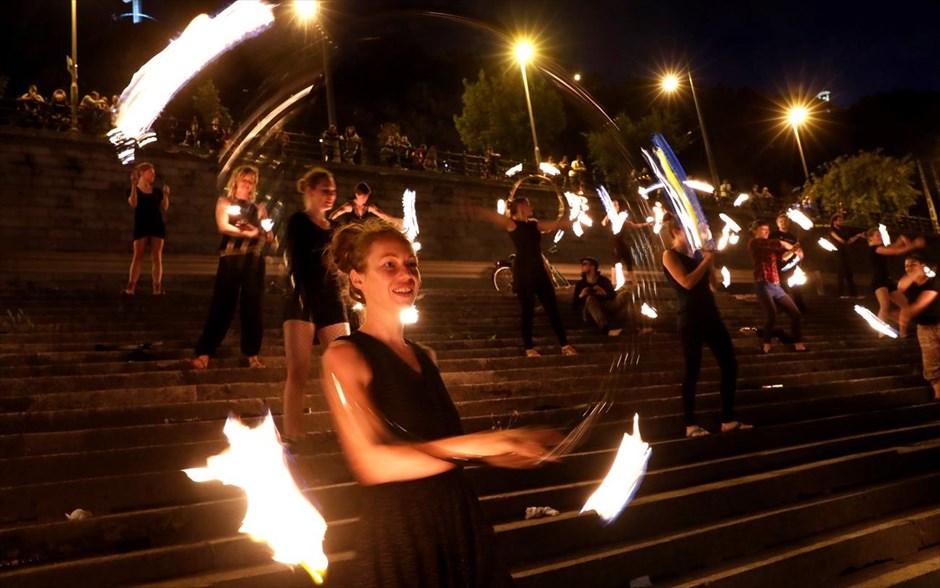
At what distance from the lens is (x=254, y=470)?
3.76 m

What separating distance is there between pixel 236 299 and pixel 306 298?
1.99 meters

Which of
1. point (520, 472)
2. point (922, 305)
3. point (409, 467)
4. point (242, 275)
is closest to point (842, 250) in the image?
point (922, 305)

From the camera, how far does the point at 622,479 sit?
5527 millimetres

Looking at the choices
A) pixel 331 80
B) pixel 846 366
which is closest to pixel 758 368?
pixel 846 366

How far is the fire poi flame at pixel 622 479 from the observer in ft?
15.5

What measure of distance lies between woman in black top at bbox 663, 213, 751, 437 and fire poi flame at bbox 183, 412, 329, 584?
11.9 feet

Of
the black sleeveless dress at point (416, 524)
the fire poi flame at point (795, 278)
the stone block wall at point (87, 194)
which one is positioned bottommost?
the black sleeveless dress at point (416, 524)

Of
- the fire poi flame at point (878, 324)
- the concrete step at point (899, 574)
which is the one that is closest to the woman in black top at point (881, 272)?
the fire poi flame at point (878, 324)

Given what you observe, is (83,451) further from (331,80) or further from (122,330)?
(122,330)

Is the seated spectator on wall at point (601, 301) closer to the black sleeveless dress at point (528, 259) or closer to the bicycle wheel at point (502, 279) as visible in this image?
the black sleeveless dress at point (528, 259)

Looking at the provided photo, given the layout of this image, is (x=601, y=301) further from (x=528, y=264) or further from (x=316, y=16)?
Answer: (x=316, y=16)

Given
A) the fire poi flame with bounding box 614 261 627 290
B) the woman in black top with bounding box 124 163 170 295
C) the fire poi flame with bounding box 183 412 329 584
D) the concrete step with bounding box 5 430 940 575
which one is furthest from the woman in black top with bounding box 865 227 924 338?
the woman in black top with bounding box 124 163 170 295

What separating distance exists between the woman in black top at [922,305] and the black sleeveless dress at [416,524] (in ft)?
26.3

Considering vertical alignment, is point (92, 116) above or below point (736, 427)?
above
